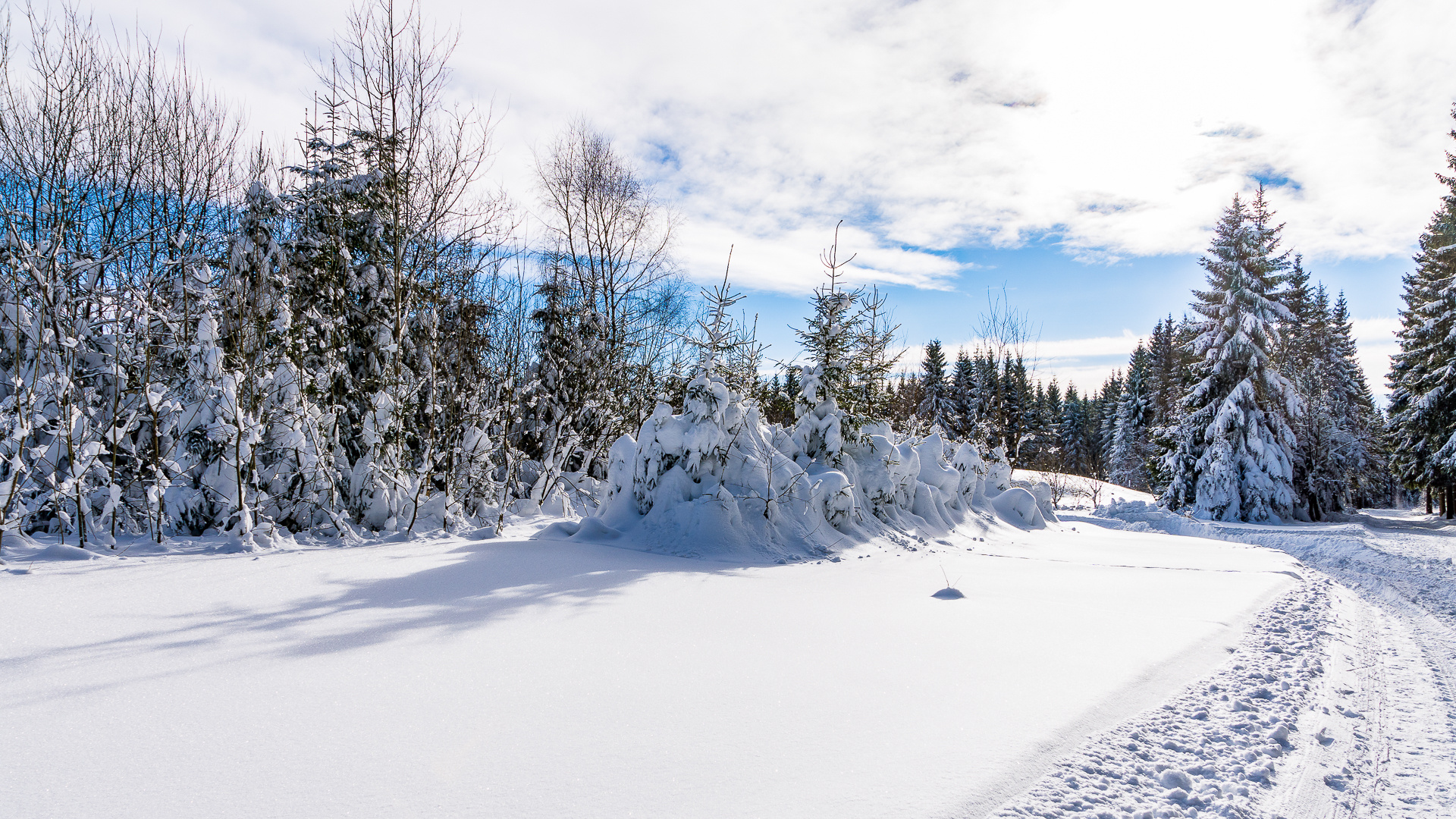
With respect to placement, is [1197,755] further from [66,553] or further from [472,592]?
[66,553]

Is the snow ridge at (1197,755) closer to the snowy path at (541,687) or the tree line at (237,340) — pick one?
the snowy path at (541,687)

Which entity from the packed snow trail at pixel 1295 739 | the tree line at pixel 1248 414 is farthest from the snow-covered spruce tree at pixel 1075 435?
the packed snow trail at pixel 1295 739

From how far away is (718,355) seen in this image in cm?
807

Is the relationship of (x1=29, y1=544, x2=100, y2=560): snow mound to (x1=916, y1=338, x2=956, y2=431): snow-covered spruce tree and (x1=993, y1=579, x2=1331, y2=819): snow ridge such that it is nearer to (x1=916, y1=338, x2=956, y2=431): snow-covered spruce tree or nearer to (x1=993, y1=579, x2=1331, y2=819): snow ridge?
(x1=993, y1=579, x2=1331, y2=819): snow ridge

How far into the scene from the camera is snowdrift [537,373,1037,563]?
23.2 ft

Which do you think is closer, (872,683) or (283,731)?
(283,731)

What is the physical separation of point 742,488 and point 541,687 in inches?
196

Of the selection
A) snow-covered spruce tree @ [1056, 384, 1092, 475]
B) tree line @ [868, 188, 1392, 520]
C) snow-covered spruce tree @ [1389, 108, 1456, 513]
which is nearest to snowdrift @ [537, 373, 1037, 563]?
tree line @ [868, 188, 1392, 520]

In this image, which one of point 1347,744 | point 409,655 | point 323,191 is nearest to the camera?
point 1347,744

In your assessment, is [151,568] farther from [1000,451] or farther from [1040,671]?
[1000,451]

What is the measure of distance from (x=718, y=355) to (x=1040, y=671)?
215 inches

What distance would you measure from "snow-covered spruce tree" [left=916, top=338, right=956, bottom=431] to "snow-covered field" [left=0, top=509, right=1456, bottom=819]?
3068 cm

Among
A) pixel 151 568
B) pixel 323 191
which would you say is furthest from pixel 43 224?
pixel 151 568

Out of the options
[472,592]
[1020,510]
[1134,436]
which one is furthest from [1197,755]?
[1134,436]
